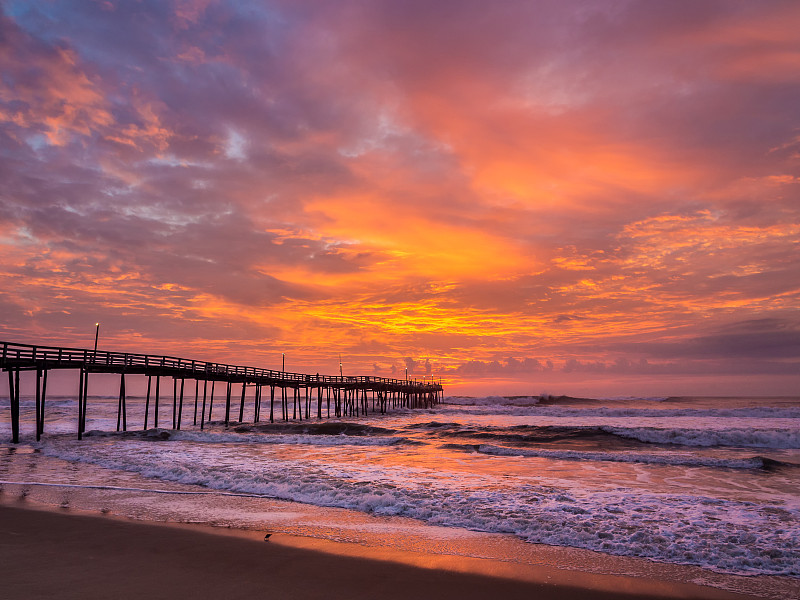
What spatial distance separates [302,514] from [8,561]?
16.8ft

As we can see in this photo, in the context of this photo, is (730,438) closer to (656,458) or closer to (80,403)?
(656,458)

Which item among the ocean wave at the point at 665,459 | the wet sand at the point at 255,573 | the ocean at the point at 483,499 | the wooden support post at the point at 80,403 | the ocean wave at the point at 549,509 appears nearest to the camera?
the wet sand at the point at 255,573

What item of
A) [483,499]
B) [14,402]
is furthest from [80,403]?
[483,499]

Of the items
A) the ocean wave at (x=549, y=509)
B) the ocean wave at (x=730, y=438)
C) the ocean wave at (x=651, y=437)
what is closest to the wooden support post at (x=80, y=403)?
the ocean wave at (x=549, y=509)

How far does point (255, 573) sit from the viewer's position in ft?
21.4

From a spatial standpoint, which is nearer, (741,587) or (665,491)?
(741,587)

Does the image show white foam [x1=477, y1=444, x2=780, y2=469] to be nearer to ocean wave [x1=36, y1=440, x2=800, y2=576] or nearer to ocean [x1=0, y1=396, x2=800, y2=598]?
ocean [x1=0, y1=396, x2=800, y2=598]

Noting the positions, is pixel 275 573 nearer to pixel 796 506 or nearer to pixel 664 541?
pixel 664 541

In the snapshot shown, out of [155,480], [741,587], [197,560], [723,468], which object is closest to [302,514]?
[197,560]

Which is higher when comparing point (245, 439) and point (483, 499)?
point (483, 499)

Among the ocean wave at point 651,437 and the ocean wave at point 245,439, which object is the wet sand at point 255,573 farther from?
the ocean wave at point 651,437

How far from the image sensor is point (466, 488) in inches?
533

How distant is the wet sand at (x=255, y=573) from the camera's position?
231 inches

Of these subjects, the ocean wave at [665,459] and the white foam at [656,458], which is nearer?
the ocean wave at [665,459]
